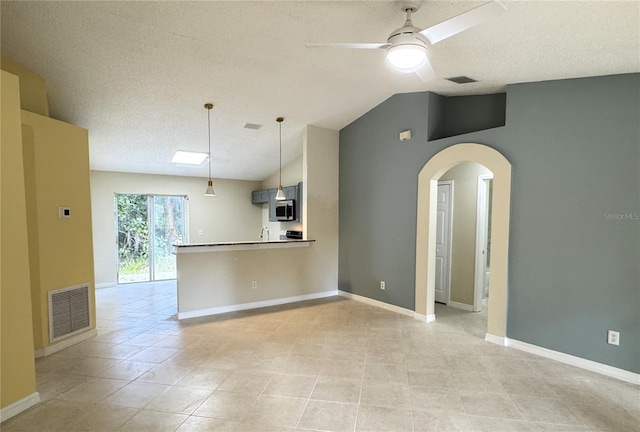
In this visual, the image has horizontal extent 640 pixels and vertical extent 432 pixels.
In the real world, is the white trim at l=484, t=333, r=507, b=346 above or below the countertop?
below

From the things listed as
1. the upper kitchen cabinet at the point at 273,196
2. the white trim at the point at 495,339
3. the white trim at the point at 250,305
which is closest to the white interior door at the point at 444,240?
the white trim at the point at 495,339

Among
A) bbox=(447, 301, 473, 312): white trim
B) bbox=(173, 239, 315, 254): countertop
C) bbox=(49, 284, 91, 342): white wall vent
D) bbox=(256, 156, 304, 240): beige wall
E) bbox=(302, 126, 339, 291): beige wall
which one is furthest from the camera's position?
bbox=(256, 156, 304, 240): beige wall

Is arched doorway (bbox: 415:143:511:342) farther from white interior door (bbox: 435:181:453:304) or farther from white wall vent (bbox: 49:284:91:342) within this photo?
white wall vent (bbox: 49:284:91:342)

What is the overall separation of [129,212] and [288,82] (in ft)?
16.0

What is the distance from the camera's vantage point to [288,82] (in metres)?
3.89

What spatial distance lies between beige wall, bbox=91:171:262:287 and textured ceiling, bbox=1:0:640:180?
173 centimetres

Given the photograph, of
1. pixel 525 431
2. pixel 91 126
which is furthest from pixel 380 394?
pixel 91 126

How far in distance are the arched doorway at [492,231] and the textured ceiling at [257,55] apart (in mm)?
900

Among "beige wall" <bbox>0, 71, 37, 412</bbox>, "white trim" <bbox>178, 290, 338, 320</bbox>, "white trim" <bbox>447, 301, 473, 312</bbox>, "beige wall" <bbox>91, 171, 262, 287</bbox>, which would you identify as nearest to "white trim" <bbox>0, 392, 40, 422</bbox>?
"beige wall" <bbox>0, 71, 37, 412</bbox>

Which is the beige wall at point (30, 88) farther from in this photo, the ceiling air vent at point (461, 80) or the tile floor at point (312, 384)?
the ceiling air vent at point (461, 80)

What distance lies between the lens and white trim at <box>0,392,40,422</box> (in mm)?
2242

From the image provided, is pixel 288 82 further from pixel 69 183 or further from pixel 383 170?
pixel 69 183

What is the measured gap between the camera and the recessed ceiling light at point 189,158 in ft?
20.4

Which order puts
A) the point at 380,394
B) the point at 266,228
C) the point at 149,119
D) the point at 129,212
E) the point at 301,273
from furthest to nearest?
the point at 266,228
the point at 129,212
the point at 301,273
the point at 149,119
the point at 380,394
